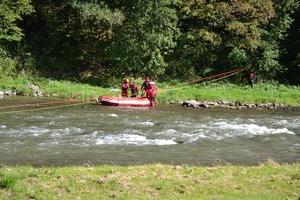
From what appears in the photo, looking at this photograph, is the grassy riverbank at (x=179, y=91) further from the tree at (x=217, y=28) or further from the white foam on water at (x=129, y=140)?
the white foam on water at (x=129, y=140)

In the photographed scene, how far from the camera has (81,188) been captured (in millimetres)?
7672

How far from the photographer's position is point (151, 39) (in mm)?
27234

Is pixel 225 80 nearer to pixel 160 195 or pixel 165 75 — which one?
pixel 165 75

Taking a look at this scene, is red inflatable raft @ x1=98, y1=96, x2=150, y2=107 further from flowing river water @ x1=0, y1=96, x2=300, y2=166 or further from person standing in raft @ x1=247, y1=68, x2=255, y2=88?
person standing in raft @ x1=247, y1=68, x2=255, y2=88

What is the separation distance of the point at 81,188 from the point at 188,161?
14.4 feet

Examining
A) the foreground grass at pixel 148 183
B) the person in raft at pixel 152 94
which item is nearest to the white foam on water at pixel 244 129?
the person in raft at pixel 152 94

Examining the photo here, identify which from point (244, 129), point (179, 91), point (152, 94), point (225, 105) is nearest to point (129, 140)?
point (244, 129)

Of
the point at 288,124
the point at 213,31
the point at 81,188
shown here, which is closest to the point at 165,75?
the point at 213,31

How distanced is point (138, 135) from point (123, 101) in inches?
294

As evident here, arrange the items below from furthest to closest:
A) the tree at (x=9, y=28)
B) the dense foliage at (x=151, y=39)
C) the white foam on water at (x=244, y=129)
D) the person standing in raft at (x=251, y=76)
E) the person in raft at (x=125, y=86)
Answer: the person standing in raft at (x=251, y=76), the dense foliage at (x=151, y=39), the tree at (x=9, y=28), the person in raft at (x=125, y=86), the white foam on water at (x=244, y=129)

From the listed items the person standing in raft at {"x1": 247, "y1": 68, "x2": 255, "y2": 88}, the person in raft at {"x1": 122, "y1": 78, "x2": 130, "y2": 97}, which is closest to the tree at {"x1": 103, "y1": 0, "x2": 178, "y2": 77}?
the person in raft at {"x1": 122, "y1": 78, "x2": 130, "y2": 97}

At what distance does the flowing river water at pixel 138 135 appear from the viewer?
11.7m

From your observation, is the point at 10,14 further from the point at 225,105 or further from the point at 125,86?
the point at 225,105

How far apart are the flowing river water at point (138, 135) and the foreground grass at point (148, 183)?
1.99 m
